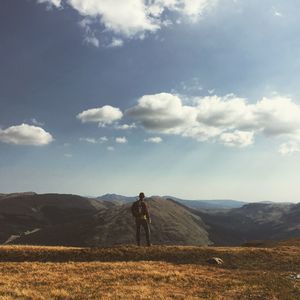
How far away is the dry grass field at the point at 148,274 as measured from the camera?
1741 cm

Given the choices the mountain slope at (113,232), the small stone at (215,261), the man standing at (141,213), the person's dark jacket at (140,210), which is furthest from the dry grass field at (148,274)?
the mountain slope at (113,232)

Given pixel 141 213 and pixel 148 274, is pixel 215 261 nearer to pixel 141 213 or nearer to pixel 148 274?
pixel 148 274

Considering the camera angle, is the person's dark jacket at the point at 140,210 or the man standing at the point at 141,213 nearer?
the man standing at the point at 141,213

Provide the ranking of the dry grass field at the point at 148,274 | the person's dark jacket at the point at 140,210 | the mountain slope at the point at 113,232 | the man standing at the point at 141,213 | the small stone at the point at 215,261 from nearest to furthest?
the dry grass field at the point at 148,274
the small stone at the point at 215,261
the man standing at the point at 141,213
the person's dark jacket at the point at 140,210
the mountain slope at the point at 113,232

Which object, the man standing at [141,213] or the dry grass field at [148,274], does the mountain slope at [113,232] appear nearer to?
the man standing at [141,213]

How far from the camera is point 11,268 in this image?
23.3 meters

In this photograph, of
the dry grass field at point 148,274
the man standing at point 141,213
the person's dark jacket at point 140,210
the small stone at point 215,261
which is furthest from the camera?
the person's dark jacket at point 140,210

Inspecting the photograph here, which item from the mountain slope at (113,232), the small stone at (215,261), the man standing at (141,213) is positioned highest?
the man standing at (141,213)

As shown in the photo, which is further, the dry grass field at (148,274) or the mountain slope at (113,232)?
the mountain slope at (113,232)

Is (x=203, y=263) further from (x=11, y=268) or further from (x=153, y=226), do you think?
(x=153, y=226)

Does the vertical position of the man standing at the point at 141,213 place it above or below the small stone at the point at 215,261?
above

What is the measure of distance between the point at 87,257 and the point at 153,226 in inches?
5622

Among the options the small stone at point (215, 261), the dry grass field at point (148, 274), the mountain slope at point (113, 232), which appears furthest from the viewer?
the mountain slope at point (113, 232)

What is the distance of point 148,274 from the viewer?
846 inches
